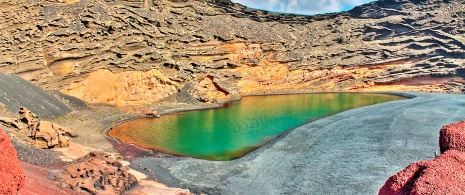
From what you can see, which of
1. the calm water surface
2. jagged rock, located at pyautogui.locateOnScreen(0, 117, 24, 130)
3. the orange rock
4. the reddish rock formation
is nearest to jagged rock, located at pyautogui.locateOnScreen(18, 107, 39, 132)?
jagged rock, located at pyautogui.locateOnScreen(0, 117, 24, 130)

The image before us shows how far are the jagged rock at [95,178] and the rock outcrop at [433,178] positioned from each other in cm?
983

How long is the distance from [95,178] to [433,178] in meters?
11.1

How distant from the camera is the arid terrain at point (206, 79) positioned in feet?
47.9

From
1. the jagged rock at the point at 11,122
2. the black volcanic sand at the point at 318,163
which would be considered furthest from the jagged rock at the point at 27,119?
the black volcanic sand at the point at 318,163

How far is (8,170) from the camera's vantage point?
6.48 meters

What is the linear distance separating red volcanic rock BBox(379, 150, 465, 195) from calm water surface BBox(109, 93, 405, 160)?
14.9 metres

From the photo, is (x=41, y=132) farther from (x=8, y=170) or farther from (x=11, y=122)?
(x=8, y=170)

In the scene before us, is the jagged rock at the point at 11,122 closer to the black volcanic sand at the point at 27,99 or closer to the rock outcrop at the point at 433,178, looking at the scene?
the black volcanic sand at the point at 27,99

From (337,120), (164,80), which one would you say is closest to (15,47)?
(164,80)

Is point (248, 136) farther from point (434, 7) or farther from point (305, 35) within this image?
point (434, 7)

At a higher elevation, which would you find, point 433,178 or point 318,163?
point 433,178

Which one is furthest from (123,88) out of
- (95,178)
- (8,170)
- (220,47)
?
(8,170)

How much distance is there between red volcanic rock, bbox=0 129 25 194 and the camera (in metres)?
6.21

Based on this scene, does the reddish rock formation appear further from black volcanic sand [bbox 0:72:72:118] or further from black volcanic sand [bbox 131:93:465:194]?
black volcanic sand [bbox 0:72:72:118]
